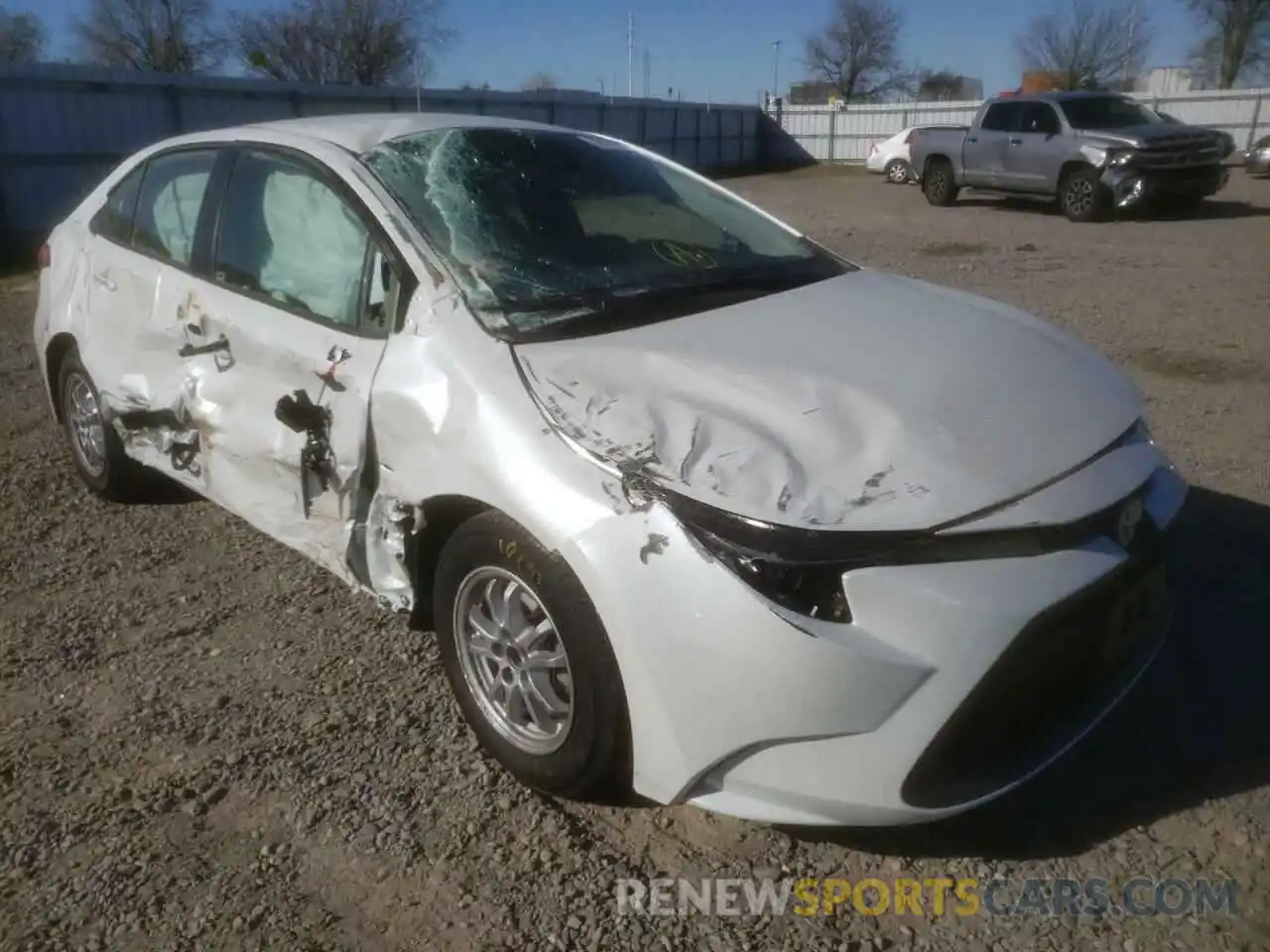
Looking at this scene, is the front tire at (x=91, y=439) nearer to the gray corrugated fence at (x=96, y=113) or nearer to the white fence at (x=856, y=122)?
the gray corrugated fence at (x=96, y=113)

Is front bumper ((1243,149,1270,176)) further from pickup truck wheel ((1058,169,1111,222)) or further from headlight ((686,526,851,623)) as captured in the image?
headlight ((686,526,851,623))

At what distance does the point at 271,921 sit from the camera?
224 cm

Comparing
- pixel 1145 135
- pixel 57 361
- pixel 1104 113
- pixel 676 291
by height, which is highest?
pixel 1104 113

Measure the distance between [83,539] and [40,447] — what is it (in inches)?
54.5

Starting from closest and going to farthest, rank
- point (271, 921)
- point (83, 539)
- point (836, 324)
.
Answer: point (271, 921) → point (836, 324) → point (83, 539)

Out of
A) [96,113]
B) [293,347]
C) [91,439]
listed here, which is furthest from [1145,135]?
[96,113]

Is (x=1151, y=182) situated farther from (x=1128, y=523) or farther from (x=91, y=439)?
(x=91, y=439)

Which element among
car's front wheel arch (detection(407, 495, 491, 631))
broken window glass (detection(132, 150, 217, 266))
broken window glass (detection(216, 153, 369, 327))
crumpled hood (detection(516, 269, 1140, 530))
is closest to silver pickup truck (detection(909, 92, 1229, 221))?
crumpled hood (detection(516, 269, 1140, 530))

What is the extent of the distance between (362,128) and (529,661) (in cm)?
192

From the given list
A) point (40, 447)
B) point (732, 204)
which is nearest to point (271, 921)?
point (732, 204)

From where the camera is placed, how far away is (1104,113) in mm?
14797

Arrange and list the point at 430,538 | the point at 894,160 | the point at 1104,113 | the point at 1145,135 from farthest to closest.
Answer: the point at 894,160
the point at 1104,113
the point at 1145,135
the point at 430,538

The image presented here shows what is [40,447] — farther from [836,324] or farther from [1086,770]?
[1086,770]

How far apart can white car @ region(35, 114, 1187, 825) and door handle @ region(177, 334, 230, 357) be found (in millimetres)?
15
